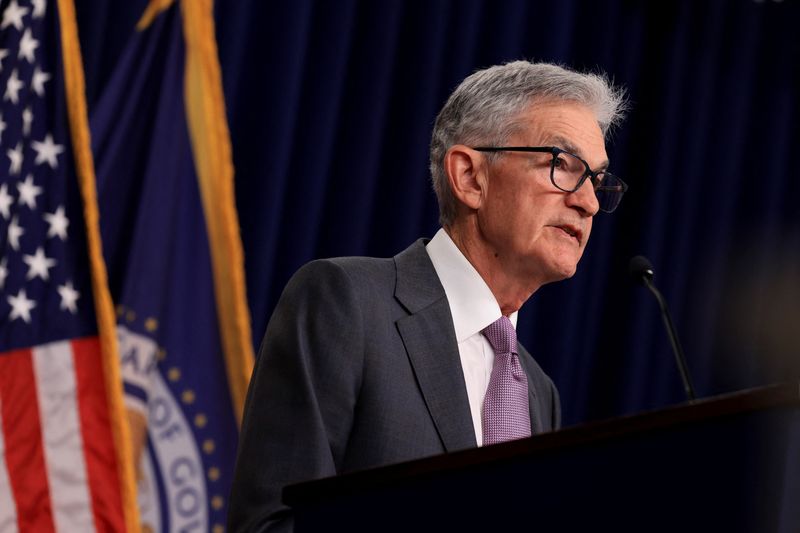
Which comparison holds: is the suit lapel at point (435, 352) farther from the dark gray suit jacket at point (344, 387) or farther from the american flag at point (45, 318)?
the american flag at point (45, 318)

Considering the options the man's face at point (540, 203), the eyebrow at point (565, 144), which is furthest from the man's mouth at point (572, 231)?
the eyebrow at point (565, 144)

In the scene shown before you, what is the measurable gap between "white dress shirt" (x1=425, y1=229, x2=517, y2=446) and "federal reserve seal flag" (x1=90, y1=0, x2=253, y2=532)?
1.42 m

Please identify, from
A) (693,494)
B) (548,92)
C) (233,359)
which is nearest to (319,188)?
(233,359)

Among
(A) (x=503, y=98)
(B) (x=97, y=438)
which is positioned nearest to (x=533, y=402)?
(A) (x=503, y=98)

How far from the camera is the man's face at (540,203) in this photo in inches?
79.0

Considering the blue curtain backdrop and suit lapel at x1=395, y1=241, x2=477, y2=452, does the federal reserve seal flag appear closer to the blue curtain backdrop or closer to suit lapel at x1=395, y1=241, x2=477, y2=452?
the blue curtain backdrop

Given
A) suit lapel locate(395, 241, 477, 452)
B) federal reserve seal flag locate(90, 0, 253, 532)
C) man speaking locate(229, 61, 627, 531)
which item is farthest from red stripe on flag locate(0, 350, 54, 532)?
suit lapel locate(395, 241, 477, 452)

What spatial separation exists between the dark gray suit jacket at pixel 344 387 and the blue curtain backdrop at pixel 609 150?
1.73 m

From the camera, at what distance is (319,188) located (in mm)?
3604

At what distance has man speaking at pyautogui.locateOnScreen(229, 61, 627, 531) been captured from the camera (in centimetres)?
159

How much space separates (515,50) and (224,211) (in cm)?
136

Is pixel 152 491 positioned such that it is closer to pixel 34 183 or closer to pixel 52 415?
pixel 52 415

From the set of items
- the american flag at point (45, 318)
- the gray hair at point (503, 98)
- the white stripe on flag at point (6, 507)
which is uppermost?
the gray hair at point (503, 98)

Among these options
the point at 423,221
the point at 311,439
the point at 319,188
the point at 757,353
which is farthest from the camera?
A: the point at 757,353
